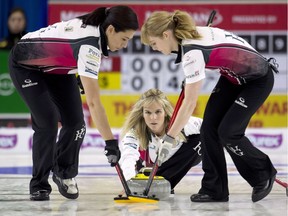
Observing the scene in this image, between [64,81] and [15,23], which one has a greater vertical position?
[64,81]

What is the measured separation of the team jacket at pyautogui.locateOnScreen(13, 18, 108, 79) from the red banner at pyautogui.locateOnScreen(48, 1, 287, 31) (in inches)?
148

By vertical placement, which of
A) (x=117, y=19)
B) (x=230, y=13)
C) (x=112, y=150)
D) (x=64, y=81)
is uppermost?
(x=117, y=19)

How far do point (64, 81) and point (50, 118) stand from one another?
0.84 feet

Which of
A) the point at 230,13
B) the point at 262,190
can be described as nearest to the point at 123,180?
the point at 262,190

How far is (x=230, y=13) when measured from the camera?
7906mm

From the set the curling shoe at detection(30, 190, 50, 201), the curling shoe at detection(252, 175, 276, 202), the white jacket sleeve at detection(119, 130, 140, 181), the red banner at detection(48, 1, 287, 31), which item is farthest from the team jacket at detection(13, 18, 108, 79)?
the red banner at detection(48, 1, 287, 31)

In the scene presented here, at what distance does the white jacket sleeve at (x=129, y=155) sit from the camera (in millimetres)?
4090

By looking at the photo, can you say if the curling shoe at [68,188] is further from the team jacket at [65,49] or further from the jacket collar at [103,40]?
the jacket collar at [103,40]

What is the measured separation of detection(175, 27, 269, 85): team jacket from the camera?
369 centimetres

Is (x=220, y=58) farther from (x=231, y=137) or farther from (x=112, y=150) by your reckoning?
(x=112, y=150)

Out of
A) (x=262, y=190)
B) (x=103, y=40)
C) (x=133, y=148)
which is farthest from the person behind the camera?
(x=133, y=148)

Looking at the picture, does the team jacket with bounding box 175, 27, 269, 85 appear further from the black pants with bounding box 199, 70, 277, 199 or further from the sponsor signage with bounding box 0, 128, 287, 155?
the sponsor signage with bounding box 0, 128, 287, 155

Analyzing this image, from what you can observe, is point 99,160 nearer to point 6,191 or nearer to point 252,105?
point 6,191

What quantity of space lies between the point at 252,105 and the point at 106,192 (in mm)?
1022
